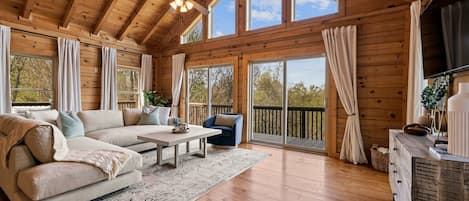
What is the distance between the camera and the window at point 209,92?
5.67 metres

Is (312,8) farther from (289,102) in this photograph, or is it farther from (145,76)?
(145,76)

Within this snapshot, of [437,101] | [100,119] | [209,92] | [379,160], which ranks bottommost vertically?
[379,160]

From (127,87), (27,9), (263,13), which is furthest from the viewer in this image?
(127,87)

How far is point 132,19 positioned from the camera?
18.0 feet

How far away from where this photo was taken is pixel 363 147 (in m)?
3.70

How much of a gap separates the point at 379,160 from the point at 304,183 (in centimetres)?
136

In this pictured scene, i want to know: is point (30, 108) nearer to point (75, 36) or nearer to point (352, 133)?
point (75, 36)

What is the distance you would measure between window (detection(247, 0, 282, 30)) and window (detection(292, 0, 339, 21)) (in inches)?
13.5

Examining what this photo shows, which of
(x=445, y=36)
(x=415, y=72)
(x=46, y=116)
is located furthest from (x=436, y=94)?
(x=46, y=116)

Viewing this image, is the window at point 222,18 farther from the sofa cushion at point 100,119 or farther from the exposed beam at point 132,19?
the sofa cushion at point 100,119

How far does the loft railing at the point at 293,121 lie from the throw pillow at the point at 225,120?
753 mm

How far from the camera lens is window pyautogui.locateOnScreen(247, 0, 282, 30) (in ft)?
15.8

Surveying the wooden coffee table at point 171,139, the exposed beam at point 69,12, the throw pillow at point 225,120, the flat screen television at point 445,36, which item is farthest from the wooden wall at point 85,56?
the flat screen television at point 445,36

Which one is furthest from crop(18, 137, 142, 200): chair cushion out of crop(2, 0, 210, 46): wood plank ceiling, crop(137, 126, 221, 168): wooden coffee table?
crop(2, 0, 210, 46): wood plank ceiling
